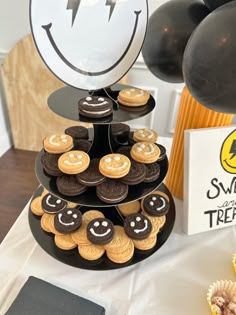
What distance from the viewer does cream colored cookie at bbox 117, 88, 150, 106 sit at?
62cm

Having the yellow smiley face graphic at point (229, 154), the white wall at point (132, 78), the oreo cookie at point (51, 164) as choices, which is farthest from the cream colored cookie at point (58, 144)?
the white wall at point (132, 78)

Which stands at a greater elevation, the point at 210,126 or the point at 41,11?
the point at 41,11

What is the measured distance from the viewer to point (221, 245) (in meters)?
0.76

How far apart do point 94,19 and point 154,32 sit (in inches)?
8.0

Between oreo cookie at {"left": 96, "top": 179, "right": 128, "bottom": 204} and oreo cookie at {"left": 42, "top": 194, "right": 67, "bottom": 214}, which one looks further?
oreo cookie at {"left": 42, "top": 194, "right": 67, "bottom": 214}

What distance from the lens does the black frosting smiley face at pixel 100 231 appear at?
627 mm

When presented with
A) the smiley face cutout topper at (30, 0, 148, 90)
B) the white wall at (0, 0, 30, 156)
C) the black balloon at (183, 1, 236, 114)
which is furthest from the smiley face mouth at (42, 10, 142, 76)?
the white wall at (0, 0, 30, 156)

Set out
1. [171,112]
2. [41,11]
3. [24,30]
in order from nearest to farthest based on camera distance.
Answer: [41,11], [24,30], [171,112]

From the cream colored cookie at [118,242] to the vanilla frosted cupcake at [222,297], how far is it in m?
0.22

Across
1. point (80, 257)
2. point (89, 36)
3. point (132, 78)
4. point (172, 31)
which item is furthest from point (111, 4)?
point (132, 78)

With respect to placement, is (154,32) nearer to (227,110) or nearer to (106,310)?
(227,110)

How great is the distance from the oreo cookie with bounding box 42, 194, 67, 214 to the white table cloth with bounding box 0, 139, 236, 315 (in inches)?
4.4

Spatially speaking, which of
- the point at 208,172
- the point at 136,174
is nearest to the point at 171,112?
the point at 208,172

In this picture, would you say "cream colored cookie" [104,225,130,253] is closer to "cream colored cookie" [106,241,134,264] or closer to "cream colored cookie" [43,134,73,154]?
"cream colored cookie" [106,241,134,264]
